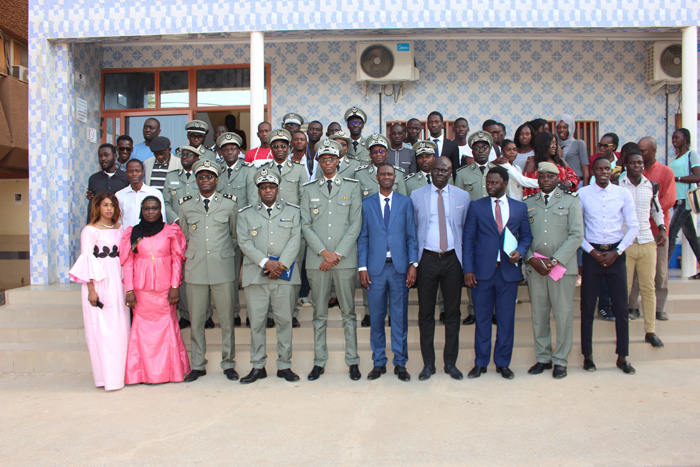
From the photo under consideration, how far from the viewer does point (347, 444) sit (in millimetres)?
3744

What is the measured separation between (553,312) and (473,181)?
1641 millimetres

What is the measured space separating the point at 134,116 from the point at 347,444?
23.8 ft

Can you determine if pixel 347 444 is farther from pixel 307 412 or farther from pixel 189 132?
pixel 189 132

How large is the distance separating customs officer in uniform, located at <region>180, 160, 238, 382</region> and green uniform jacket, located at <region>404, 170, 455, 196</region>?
1999mm

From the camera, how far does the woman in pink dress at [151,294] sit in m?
5.12

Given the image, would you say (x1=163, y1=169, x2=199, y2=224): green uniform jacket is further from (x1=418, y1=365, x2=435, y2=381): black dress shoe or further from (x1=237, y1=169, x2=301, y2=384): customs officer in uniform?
(x1=418, y1=365, x2=435, y2=381): black dress shoe

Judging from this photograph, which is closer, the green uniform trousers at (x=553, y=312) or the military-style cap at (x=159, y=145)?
the green uniform trousers at (x=553, y=312)

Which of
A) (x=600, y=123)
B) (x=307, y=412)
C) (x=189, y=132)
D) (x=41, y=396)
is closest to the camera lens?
(x=307, y=412)

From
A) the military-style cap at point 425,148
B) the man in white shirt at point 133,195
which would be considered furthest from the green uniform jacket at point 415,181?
the man in white shirt at point 133,195

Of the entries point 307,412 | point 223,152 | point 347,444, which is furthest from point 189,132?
point 347,444

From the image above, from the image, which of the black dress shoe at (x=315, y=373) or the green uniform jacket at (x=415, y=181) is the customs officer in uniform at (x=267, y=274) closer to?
the black dress shoe at (x=315, y=373)

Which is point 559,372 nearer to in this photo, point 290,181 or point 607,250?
point 607,250

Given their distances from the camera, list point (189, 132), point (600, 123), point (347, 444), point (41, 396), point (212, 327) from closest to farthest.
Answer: point (347, 444), point (41, 396), point (212, 327), point (189, 132), point (600, 123)

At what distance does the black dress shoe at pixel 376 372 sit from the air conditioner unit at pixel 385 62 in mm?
4911
